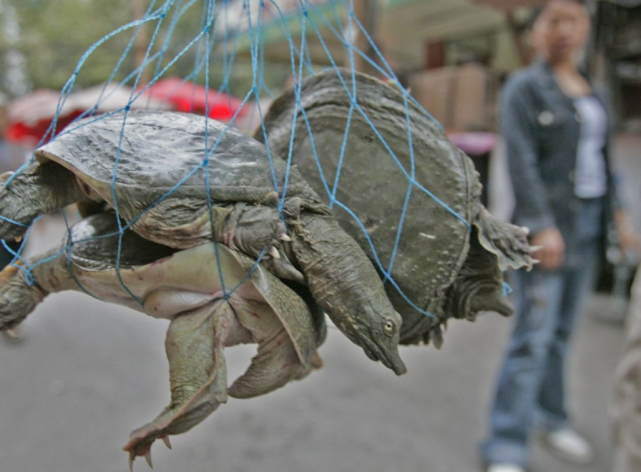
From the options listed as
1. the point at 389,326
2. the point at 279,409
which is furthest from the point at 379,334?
the point at 279,409

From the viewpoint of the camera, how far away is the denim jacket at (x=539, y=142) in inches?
82.6

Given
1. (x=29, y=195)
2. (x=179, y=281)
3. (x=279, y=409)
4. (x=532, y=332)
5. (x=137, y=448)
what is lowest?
(x=279, y=409)

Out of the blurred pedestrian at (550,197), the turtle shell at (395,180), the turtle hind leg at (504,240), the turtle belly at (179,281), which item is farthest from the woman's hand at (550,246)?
the turtle belly at (179,281)

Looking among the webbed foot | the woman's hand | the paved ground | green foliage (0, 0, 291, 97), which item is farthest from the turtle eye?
green foliage (0, 0, 291, 97)

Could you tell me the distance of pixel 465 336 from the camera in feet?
Answer: 15.0

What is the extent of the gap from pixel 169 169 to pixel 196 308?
0.22 m

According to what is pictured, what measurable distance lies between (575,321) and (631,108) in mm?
3162

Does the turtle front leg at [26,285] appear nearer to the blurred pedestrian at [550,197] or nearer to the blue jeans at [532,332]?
the blurred pedestrian at [550,197]

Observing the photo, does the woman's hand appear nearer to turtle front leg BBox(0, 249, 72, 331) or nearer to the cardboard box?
turtle front leg BBox(0, 249, 72, 331)

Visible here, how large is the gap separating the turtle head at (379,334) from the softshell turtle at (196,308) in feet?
0.26

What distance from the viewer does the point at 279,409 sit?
329 cm

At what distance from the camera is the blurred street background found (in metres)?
2.78

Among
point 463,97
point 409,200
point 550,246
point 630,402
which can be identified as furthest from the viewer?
point 463,97

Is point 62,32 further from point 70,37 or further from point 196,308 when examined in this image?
point 196,308
